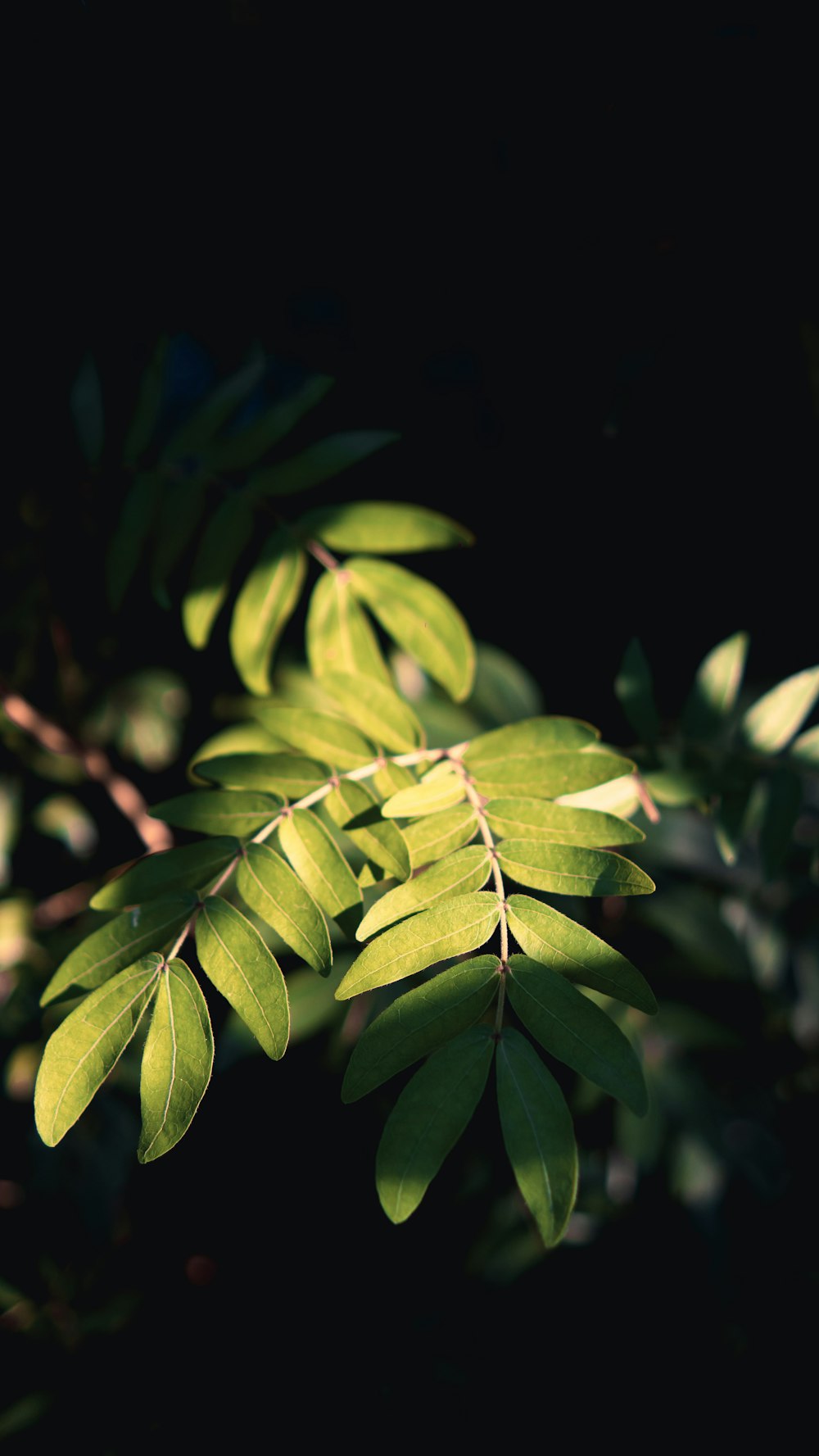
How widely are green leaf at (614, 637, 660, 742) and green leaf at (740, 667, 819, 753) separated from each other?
0.14 meters

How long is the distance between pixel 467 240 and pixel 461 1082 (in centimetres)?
148

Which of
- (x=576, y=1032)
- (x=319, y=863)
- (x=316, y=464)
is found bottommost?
(x=576, y=1032)

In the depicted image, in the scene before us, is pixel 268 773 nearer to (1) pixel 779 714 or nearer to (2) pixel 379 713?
(2) pixel 379 713

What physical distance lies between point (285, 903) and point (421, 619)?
1.60ft

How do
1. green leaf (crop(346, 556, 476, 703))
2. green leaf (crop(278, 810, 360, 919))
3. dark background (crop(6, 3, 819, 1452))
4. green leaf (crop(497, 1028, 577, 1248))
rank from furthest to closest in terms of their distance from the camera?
dark background (crop(6, 3, 819, 1452))
green leaf (crop(346, 556, 476, 703))
green leaf (crop(278, 810, 360, 919))
green leaf (crop(497, 1028, 577, 1248))

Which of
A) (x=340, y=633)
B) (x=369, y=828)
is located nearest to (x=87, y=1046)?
(x=369, y=828)

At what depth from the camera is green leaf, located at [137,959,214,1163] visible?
635 millimetres

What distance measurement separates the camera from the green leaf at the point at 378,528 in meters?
1.09

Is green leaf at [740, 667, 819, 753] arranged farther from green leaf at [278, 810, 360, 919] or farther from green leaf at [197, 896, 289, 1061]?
green leaf at [197, 896, 289, 1061]

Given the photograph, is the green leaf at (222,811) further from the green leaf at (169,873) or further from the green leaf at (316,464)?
the green leaf at (316,464)

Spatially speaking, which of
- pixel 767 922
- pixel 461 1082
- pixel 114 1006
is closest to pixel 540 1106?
pixel 461 1082

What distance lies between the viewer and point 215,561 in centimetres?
114

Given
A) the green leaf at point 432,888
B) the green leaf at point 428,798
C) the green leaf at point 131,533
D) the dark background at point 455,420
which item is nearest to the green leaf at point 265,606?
the green leaf at point 131,533

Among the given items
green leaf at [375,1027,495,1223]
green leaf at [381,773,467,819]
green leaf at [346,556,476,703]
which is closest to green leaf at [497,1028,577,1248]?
green leaf at [375,1027,495,1223]
